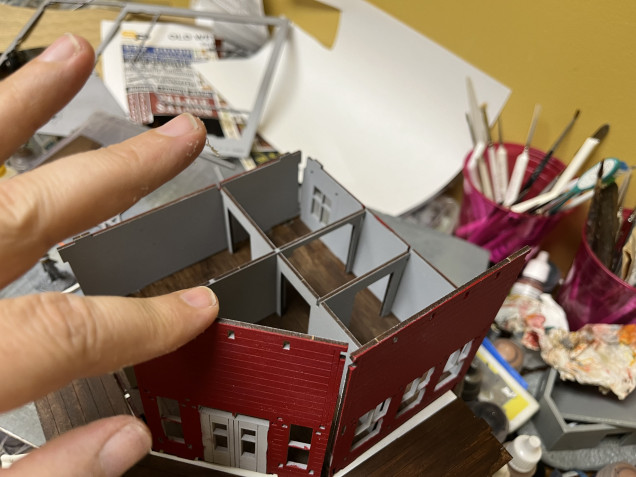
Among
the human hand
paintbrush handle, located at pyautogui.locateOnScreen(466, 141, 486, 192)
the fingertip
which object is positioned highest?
the fingertip

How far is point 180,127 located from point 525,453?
687 mm

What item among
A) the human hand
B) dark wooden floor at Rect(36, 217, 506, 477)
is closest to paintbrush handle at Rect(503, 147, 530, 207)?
dark wooden floor at Rect(36, 217, 506, 477)

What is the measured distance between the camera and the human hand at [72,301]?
0.40 m

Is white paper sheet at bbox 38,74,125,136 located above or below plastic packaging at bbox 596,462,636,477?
above

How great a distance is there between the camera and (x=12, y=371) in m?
0.38

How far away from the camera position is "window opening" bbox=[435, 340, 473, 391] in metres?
0.69

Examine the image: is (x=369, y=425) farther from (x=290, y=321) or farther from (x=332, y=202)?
(x=332, y=202)

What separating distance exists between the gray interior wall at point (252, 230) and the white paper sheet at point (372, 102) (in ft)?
1.43

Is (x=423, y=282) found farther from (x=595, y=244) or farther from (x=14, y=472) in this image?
(x=14, y=472)

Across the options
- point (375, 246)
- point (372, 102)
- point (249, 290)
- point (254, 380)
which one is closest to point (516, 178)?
point (375, 246)

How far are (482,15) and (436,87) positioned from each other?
19cm

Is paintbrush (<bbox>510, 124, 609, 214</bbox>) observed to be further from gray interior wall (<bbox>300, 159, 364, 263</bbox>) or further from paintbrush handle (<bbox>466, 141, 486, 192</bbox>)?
gray interior wall (<bbox>300, 159, 364, 263</bbox>)


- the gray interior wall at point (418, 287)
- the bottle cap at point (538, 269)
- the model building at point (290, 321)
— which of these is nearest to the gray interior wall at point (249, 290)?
the model building at point (290, 321)

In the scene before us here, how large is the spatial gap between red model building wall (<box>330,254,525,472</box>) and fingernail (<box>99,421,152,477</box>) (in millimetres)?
211
